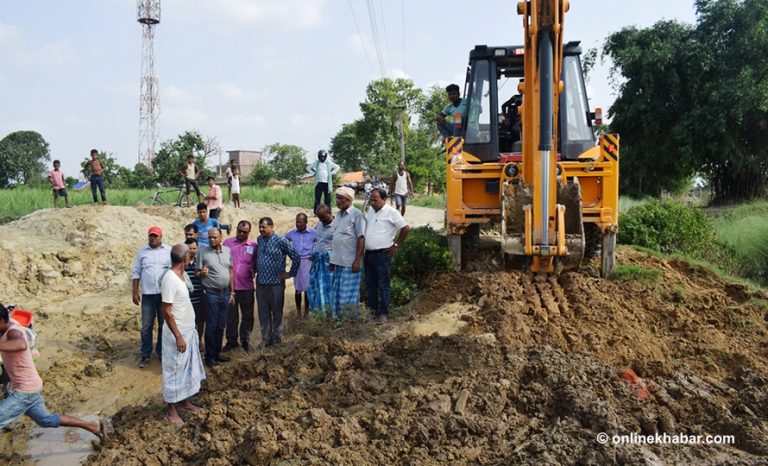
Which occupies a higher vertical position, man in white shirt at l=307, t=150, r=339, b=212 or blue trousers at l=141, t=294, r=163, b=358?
man in white shirt at l=307, t=150, r=339, b=212

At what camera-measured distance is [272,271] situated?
729 centimetres

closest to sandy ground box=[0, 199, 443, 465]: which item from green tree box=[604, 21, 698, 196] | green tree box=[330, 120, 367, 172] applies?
green tree box=[604, 21, 698, 196]

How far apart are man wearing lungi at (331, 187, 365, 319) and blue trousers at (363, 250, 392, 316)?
13 cm

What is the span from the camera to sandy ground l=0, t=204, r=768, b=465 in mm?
4207

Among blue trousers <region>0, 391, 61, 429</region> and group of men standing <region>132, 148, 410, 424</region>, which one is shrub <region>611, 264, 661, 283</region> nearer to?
group of men standing <region>132, 148, 410, 424</region>

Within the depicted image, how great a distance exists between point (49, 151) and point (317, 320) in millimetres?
51243

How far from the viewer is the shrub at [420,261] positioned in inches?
342

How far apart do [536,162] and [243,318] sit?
154 inches

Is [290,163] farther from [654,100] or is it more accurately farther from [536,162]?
[536,162]

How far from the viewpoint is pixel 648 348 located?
5734mm

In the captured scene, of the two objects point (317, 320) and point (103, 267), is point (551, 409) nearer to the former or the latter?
point (317, 320)

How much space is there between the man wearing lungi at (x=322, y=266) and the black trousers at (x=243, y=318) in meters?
0.79

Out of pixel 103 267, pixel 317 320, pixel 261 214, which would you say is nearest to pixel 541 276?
pixel 317 320

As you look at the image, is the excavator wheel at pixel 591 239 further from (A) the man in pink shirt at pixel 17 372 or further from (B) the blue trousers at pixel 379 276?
(A) the man in pink shirt at pixel 17 372
